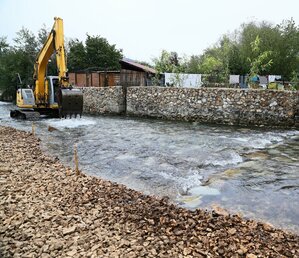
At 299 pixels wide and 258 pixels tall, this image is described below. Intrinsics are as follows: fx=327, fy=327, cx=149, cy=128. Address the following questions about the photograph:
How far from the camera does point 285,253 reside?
13.8ft

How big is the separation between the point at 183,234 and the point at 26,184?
3.71 metres

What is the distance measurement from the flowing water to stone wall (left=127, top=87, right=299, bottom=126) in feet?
4.33

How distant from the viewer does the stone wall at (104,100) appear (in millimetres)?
22391

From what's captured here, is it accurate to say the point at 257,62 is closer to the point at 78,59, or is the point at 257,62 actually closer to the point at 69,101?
the point at 69,101

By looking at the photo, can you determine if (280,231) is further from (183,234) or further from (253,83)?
(253,83)

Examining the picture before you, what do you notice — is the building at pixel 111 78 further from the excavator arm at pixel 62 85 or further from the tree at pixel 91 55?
the excavator arm at pixel 62 85

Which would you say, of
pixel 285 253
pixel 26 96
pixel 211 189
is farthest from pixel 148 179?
pixel 26 96

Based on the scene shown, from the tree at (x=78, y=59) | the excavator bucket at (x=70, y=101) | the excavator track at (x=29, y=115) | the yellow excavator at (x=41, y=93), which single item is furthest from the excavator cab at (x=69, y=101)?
the tree at (x=78, y=59)

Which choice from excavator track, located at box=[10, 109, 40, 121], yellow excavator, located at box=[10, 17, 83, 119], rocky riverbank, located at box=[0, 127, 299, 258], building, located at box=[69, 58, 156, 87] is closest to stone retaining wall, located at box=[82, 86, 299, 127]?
building, located at box=[69, 58, 156, 87]

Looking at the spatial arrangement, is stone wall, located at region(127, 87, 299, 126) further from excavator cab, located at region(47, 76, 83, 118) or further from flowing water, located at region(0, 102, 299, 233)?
excavator cab, located at region(47, 76, 83, 118)

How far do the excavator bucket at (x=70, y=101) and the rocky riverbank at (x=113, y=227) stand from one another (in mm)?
8259

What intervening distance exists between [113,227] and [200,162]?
511 centimetres


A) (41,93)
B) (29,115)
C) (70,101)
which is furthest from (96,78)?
(70,101)

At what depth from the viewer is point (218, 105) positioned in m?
18.2
